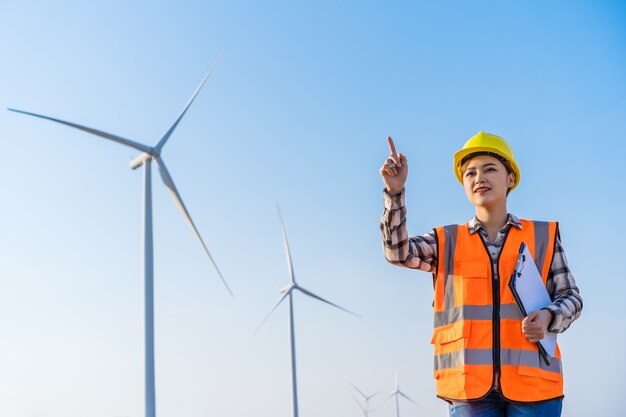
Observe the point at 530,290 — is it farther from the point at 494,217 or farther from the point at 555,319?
the point at 494,217

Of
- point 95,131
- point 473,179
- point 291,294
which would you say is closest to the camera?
point 473,179

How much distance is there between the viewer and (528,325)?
4.49 meters

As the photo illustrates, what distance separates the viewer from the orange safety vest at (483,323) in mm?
4520

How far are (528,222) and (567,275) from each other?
434mm

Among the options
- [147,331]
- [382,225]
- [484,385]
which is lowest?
[484,385]

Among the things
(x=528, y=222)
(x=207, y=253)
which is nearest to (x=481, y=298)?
(x=528, y=222)

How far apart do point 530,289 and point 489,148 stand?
104cm

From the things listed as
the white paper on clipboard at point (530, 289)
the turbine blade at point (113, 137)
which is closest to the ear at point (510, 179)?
the white paper on clipboard at point (530, 289)

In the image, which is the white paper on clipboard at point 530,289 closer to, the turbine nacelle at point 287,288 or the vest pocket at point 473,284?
the vest pocket at point 473,284

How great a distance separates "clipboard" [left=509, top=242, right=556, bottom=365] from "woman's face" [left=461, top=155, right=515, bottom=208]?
47 centimetres

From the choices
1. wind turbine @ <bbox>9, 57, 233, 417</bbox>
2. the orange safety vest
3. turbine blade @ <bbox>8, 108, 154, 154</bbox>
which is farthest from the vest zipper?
turbine blade @ <bbox>8, 108, 154, 154</bbox>

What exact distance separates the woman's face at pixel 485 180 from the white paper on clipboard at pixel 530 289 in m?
0.48

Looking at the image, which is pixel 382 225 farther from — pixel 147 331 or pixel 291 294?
pixel 291 294

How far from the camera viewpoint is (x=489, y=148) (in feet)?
17.0
